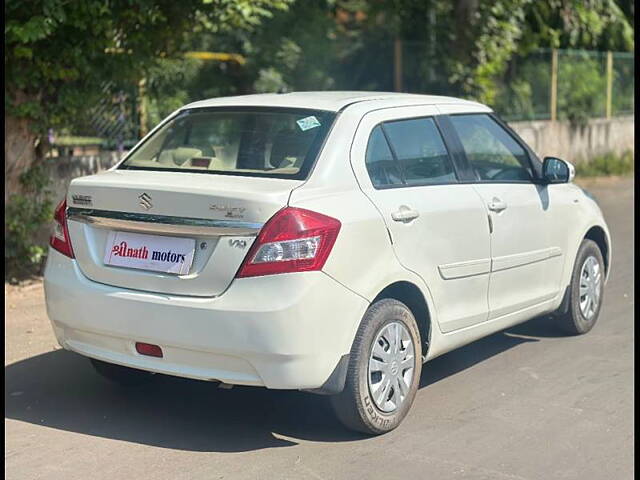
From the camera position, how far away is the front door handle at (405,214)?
16.7 ft

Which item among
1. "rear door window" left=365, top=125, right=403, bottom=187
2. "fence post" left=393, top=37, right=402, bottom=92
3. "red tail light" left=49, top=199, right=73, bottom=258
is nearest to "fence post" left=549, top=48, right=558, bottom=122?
"fence post" left=393, top=37, right=402, bottom=92

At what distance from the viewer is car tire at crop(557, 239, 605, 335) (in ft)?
22.4

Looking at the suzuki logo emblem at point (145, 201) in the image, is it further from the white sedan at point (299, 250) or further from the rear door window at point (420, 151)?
the rear door window at point (420, 151)

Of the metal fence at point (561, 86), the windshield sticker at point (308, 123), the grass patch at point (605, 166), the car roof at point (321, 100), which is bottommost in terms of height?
the grass patch at point (605, 166)

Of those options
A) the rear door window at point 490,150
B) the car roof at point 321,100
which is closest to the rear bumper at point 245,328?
the car roof at point 321,100

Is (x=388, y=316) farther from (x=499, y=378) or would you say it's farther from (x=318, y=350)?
(x=499, y=378)

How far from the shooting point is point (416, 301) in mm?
5332

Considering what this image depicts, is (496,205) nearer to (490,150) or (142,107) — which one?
(490,150)

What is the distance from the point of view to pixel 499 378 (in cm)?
599

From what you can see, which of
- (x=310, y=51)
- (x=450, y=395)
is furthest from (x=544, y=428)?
(x=310, y=51)

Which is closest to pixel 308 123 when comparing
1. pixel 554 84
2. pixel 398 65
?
pixel 398 65

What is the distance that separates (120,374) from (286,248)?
164cm

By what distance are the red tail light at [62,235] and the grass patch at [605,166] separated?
13.0 meters

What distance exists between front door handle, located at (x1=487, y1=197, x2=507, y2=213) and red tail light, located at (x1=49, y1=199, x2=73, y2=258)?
2351mm
